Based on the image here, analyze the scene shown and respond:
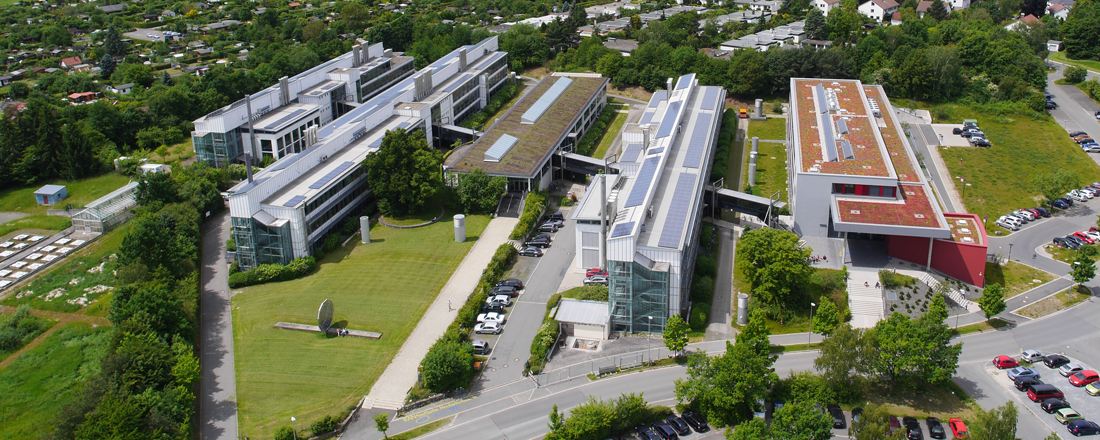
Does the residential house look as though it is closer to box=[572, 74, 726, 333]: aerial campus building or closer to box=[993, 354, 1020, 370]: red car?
box=[572, 74, 726, 333]: aerial campus building

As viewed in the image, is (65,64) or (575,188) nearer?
(575,188)

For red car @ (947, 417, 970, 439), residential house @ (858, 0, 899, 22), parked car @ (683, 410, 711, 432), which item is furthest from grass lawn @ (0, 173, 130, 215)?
residential house @ (858, 0, 899, 22)

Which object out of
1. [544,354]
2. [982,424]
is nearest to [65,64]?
[544,354]

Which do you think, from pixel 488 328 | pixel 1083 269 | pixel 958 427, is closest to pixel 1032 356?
pixel 958 427

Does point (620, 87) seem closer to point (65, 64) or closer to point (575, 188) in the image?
point (575, 188)

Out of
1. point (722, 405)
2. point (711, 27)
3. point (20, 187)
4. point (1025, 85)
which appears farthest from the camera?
point (711, 27)

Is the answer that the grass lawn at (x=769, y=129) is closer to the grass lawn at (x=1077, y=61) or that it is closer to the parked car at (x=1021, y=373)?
the parked car at (x=1021, y=373)

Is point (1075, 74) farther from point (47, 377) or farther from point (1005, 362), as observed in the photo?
point (47, 377)
